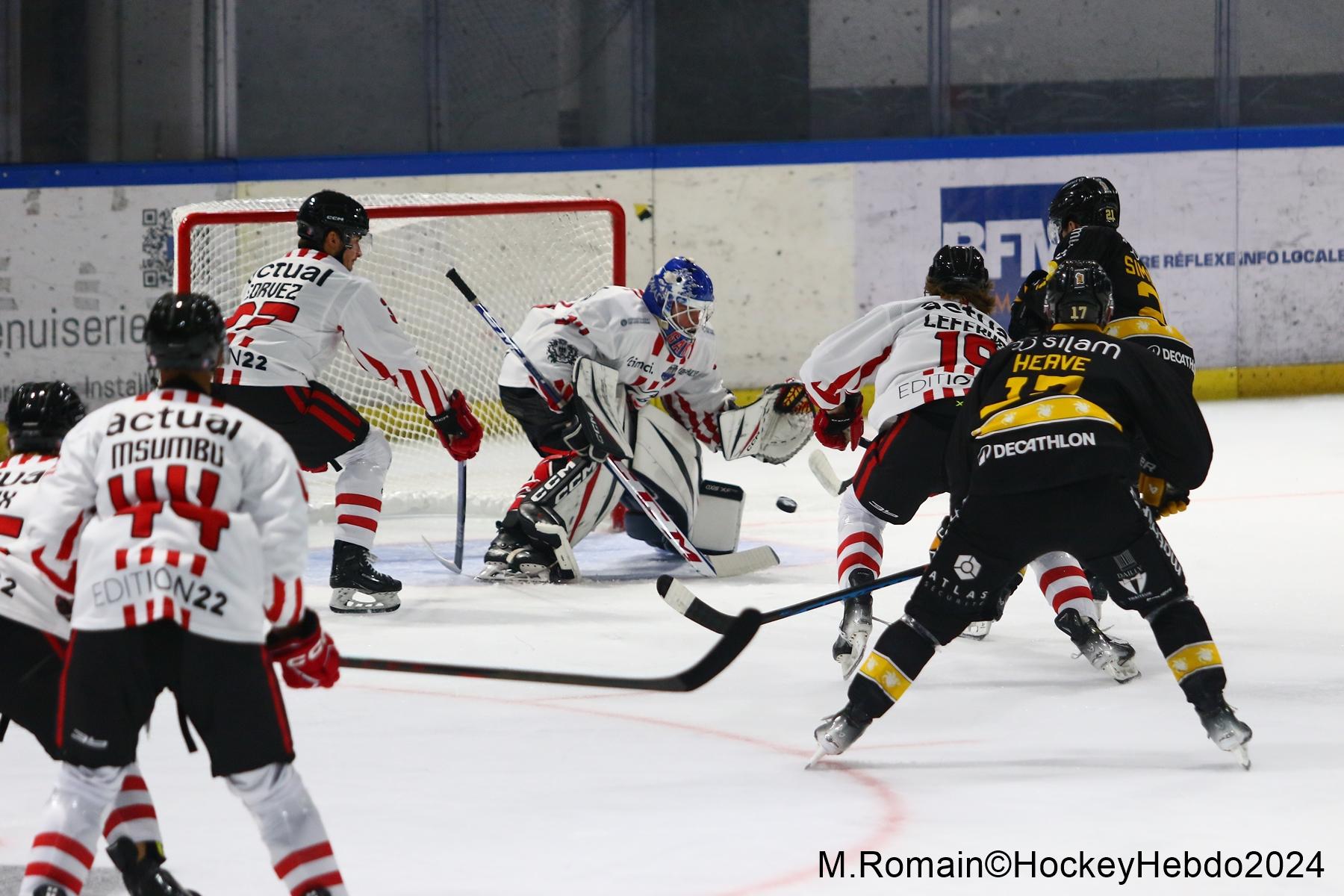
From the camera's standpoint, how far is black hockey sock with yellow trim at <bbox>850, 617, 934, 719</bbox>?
10.6 feet

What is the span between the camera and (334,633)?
466cm

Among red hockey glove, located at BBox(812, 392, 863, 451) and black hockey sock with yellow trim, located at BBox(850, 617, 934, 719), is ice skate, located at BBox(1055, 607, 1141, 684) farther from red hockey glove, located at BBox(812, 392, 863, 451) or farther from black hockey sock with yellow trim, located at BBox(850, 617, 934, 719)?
black hockey sock with yellow trim, located at BBox(850, 617, 934, 719)

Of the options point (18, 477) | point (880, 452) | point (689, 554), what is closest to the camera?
point (18, 477)

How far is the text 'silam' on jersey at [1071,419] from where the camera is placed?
319 cm

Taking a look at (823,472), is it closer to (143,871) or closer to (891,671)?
(891,671)

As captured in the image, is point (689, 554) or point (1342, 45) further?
point (1342, 45)

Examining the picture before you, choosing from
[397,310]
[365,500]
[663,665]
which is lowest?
[663,665]

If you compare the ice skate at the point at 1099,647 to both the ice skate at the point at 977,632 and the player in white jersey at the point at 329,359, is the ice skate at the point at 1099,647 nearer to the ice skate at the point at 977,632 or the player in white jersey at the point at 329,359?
the ice skate at the point at 977,632

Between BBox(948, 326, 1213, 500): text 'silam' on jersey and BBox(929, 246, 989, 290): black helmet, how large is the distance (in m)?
0.81

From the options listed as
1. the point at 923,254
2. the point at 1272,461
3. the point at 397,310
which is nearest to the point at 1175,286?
the point at 923,254

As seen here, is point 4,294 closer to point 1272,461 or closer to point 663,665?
point 663,665

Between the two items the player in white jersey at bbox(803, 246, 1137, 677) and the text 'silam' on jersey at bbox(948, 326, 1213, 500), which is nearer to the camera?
the text 'silam' on jersey at bbox(948, 326, 1213, 500)

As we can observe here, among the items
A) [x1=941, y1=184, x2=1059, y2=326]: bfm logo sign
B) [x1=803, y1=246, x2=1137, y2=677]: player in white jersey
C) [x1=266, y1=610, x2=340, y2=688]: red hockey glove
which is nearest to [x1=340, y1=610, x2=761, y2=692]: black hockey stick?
[x1=266, y1=610, x2=340, y2=688]: red hockey glove

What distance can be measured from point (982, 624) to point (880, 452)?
618 mm
